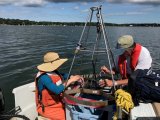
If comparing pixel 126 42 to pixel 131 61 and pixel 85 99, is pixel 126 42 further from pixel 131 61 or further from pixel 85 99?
pixel 85 99

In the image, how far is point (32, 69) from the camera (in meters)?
14.9

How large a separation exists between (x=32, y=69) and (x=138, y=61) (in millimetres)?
10681

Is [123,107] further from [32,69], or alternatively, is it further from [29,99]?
[32,69]

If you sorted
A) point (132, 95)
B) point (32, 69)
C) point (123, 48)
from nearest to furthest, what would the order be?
point (132, 95)
point (123, 48)
point (32, 69)

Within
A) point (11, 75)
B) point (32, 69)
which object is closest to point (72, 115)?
point (11, 75)

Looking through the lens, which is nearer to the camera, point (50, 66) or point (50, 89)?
point (50, 89)

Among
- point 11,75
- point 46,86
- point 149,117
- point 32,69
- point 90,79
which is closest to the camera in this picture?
point 149,117

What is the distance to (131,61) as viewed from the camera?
507 centimetres

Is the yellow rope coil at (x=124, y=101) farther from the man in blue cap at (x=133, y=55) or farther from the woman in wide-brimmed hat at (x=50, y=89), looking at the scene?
the woman in wide-brimmed hat at (x=50, y=89)

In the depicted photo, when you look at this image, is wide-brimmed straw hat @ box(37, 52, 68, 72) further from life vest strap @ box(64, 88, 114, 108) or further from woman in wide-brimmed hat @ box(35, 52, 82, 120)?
life vest strap @ box(64, 88, 114, 108)

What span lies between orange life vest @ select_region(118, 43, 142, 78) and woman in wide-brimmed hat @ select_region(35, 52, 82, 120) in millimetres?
1071

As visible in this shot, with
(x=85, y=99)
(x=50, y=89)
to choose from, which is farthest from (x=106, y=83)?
(x=50, y=89)

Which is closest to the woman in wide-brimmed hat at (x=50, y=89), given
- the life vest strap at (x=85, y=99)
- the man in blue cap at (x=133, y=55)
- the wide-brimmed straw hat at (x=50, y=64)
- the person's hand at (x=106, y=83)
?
the wide-brimmed straw hat at (x=50, y=64)

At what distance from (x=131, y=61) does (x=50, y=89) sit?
1.60 meters
